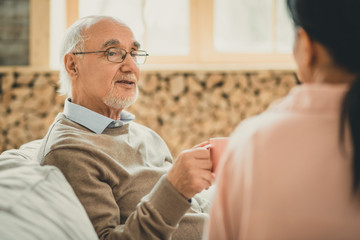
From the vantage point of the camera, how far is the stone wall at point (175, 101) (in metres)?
2.47

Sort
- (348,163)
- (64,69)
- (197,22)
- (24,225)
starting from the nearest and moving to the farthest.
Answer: (348,163) → (24,225) → (64,69) → (197,22)

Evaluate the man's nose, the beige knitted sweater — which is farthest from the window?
the beige knitted sweater

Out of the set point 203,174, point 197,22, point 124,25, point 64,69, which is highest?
point 197,22

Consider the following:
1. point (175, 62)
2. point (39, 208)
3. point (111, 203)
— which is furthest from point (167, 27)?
point (39, 208)

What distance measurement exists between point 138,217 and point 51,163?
0.34m

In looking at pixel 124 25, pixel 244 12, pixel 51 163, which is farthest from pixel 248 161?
pixel 244 12

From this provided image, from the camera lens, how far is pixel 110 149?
1228mm

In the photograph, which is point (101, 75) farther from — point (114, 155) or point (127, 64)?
point (114, 155)

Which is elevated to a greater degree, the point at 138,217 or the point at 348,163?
the point at 348,163

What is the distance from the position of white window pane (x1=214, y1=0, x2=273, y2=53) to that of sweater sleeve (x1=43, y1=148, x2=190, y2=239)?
78.1 inches

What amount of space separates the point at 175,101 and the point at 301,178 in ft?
6.88

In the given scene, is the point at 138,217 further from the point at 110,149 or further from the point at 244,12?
the point at 244,12

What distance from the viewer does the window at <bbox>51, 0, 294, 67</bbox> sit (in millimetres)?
2730

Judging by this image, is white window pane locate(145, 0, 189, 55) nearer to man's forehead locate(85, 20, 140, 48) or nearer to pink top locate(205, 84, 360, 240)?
man's forehead locate(85, 20, 140, 48)
